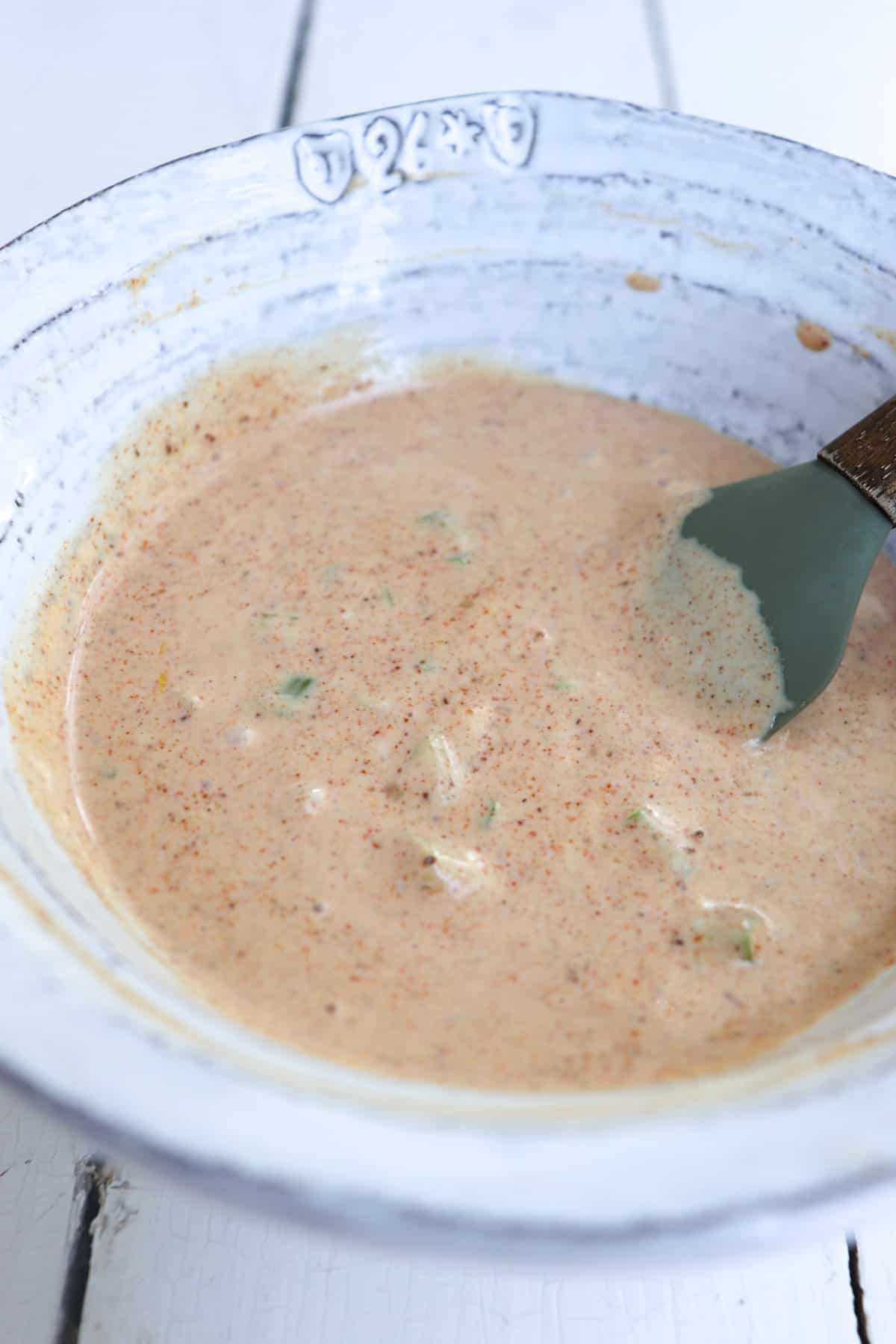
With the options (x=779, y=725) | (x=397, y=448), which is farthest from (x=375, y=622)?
(x=779, y=725)

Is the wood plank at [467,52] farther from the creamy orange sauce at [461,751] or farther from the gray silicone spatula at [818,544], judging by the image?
the gray silicone spatula at [818,544]

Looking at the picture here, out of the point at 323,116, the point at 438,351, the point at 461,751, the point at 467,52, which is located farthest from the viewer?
the point at 467,52

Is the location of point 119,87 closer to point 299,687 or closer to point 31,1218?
point 299,687

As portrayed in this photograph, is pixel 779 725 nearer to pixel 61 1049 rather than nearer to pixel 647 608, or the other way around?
pixel 647 608

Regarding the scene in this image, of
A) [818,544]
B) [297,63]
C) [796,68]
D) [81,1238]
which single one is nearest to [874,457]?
[818,544]

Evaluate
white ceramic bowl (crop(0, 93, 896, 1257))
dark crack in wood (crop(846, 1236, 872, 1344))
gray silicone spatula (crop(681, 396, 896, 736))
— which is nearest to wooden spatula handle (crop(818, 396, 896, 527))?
gray silicone spatula (crop(681, 396, 896, 736))
